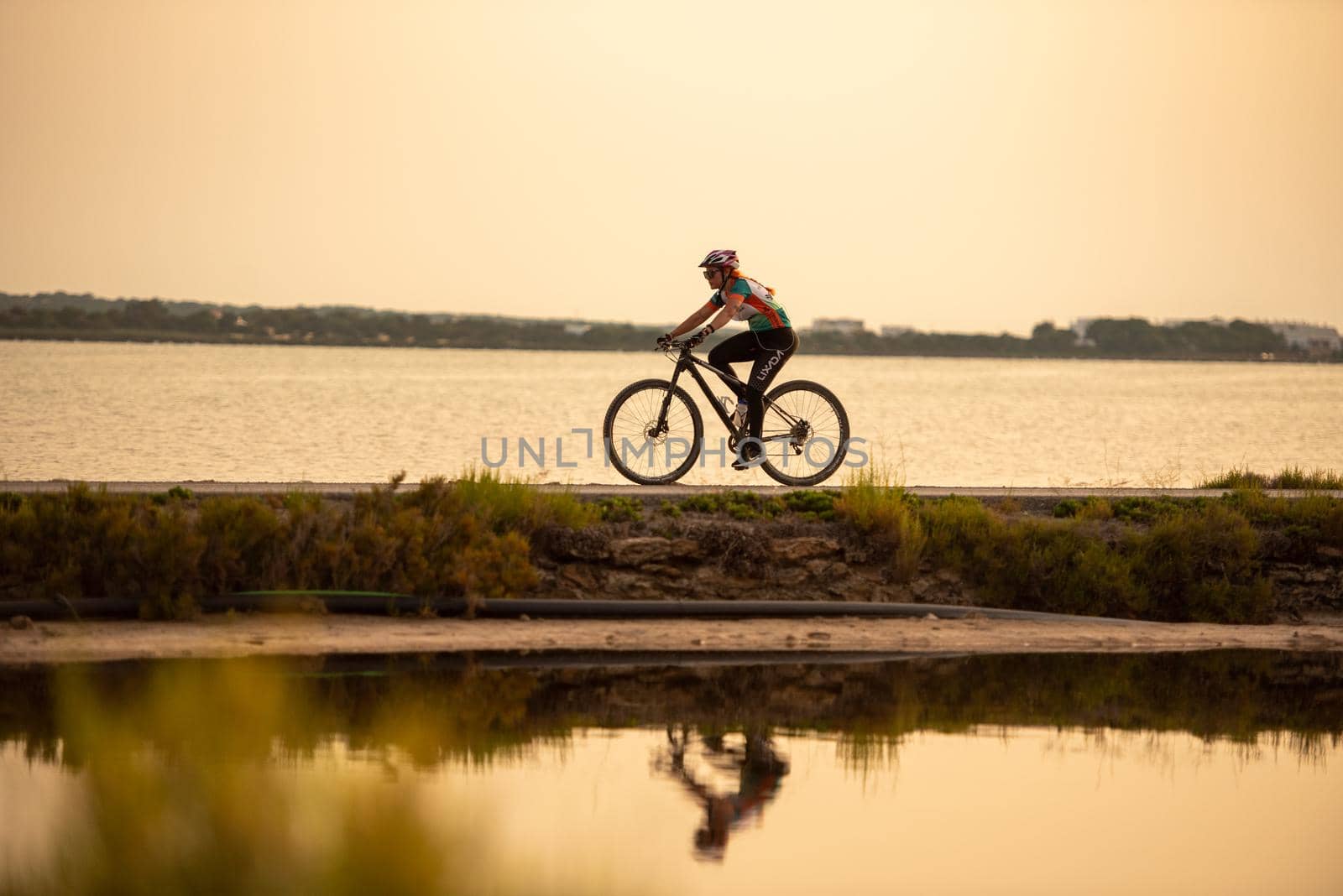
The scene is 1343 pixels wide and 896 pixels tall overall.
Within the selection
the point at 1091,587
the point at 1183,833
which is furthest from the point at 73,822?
the point at 1091,587

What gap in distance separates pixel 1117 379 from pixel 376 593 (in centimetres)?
13783

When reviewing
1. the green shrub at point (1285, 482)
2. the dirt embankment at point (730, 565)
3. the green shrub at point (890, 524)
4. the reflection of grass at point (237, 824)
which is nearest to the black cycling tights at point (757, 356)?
the green shrub at point (890, 524)

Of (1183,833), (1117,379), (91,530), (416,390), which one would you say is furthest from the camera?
(1117,379)

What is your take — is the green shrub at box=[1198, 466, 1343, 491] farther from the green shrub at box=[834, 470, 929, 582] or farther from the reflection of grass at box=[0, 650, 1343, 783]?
the reflection of grass at box=[0, 650, 1343, 783]

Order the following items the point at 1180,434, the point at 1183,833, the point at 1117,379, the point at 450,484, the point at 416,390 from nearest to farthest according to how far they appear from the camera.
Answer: the point at 1183,833
the point at 450,484
the point at 1180,434
the point at 416,390
the point at 1117,379

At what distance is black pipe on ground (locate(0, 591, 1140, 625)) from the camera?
12.7 m

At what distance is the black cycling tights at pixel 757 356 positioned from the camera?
647 inches

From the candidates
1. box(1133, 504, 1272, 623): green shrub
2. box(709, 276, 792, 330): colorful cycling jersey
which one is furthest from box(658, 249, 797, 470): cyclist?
box(1133, 504, 1272, 623): green shrub

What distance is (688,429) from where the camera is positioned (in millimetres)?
16781

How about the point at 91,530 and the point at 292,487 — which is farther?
the point at 292,487

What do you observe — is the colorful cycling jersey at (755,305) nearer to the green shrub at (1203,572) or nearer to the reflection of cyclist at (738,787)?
the green shrub at (1203,572)

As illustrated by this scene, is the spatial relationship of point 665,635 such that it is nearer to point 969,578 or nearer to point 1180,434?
point 969,578

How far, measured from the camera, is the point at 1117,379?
145 meters

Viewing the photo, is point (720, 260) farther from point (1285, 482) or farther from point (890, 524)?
point (1285, 482)
